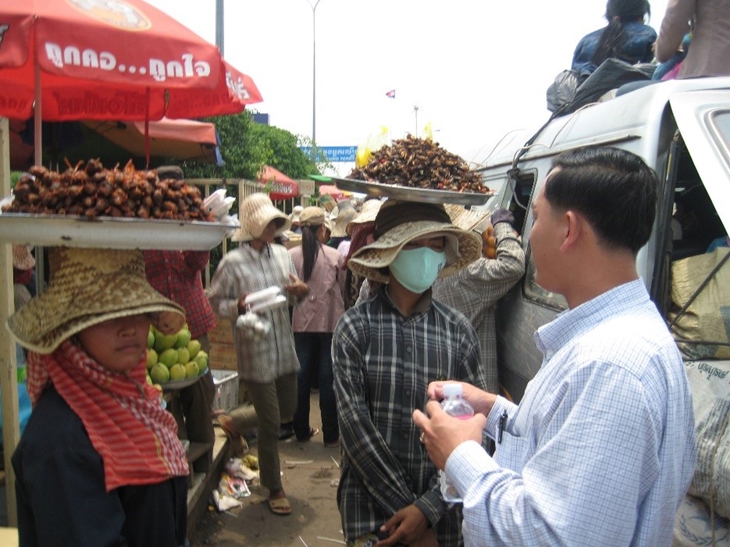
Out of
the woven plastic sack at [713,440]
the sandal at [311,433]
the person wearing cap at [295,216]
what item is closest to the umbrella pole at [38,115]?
the woven plastic sack at [713,440]

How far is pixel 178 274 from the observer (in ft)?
13.4

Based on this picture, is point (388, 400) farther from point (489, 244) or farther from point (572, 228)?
point (489, 244)

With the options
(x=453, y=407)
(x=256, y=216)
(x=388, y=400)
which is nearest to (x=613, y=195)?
(x=453, y=407)

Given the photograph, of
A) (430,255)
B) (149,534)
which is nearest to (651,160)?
(430,255)

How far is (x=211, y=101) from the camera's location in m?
4.14

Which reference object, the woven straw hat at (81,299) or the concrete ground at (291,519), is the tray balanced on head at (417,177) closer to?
the woven straw hat at (81,299)

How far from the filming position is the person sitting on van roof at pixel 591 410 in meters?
1.21

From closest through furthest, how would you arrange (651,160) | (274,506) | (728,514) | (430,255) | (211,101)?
(728,514) < (430,255) < (651,160) < (211,101) < (274,506)

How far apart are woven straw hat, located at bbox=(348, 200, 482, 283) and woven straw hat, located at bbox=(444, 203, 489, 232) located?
661 mm

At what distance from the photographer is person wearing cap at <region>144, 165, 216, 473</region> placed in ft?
13.1

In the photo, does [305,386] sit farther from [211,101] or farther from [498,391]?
[211,101]

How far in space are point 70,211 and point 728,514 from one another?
2231mm

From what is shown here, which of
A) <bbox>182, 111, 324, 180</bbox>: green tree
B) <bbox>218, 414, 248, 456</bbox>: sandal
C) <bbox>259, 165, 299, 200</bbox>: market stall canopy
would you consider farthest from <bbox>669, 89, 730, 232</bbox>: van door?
<bbox>259, 165, 299, 200</bbox>: market stall canopy

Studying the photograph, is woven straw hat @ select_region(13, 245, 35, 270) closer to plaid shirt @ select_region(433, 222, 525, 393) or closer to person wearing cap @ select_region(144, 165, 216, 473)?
person wearing cap @ select_region(144, 165, 216, 473)
